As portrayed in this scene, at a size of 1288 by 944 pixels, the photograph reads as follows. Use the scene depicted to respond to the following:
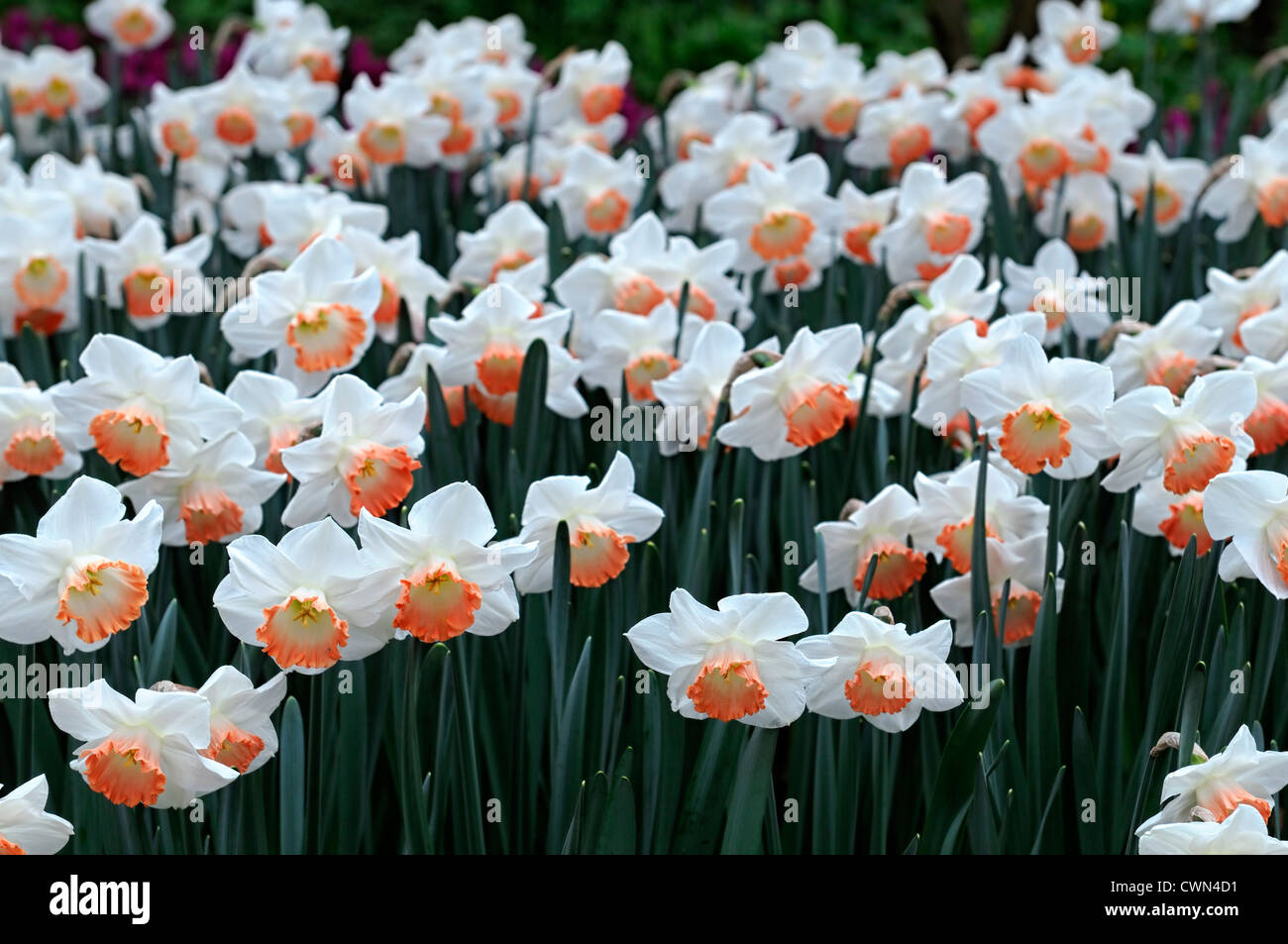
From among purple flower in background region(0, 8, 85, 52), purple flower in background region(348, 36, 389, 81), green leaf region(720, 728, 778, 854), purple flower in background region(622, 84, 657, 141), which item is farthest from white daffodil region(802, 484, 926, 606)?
purple flower in background region(0, 8, 85, 52)

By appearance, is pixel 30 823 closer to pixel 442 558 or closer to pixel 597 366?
pixel 442 558

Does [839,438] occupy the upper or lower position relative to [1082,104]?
lower

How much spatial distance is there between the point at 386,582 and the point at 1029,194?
2.40 metres

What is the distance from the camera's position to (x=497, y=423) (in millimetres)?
2248

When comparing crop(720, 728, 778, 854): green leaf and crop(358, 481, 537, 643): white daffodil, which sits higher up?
crop(358, 481, 537, 643): white daffodil

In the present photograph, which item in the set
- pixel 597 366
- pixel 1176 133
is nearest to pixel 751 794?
pixel 597 366

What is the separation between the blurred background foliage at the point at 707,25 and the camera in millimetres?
7258

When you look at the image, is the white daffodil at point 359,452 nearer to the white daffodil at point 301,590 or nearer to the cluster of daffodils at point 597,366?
the cluster of daffodils at point 597,366

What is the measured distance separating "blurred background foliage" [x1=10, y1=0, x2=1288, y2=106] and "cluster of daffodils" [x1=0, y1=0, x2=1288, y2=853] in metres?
3.42

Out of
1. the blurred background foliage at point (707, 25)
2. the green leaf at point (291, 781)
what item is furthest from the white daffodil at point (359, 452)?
the blurred background foliage at point (707, 25)

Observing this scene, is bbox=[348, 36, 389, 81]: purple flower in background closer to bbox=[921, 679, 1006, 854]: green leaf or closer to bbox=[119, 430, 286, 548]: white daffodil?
bbox=[119, 430, 286, 548]: white daffodil

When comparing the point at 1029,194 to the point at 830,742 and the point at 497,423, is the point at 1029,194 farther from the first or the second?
the point at 830,742

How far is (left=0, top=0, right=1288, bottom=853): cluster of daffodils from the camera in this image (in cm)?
143

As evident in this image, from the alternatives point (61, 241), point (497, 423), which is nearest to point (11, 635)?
point (497, 423)
